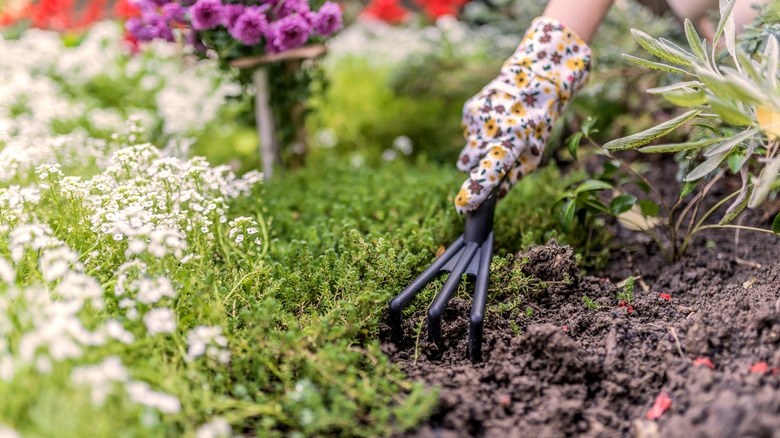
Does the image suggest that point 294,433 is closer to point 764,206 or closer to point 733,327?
point 733,327

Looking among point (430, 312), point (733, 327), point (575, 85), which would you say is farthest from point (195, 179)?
point (733, 327)

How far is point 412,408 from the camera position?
2.95 ft

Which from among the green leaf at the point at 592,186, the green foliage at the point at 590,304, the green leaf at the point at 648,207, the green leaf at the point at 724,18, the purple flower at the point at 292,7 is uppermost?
the green leaf at the point at 724,18

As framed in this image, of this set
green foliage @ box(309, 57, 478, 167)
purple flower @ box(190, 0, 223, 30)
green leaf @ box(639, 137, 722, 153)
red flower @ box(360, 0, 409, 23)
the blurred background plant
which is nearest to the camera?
green leaf @ box(639, 137, 722, 153)

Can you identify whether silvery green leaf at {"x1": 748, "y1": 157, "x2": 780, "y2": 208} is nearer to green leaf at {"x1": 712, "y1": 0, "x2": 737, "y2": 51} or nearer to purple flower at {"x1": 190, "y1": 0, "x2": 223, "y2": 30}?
green leaf at {"x1": 712, "y1": 0, "x2": 737, "y2": 51}

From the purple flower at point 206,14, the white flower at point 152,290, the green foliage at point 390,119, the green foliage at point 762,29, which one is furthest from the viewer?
the green foliage at point 390,119

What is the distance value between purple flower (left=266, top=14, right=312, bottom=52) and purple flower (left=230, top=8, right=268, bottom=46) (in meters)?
0.04

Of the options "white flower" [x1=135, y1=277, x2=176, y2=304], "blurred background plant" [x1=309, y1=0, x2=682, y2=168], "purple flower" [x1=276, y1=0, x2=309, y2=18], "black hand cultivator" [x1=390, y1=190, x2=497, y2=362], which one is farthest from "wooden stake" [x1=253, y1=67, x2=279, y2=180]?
"white flower" [x1=135, y1=277, x2=176, y2=304]

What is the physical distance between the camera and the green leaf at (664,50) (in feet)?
4.04

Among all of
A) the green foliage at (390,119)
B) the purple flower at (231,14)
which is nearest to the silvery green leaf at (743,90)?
the purple flower at (231,14)

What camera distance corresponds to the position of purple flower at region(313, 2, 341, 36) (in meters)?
1.79

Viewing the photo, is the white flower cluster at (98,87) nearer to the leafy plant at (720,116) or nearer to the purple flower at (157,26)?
the purple flower at (157,26)

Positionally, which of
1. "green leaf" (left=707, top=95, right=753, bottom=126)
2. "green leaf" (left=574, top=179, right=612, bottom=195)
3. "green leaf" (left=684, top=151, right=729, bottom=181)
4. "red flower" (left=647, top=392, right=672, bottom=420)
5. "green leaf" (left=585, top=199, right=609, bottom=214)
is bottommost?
"red flower" (left=647, top=392, right=672, bottom=420)

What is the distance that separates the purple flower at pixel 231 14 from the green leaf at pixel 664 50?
1.17 meters
